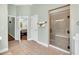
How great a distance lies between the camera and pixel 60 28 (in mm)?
2430

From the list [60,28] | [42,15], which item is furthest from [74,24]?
[42,15]

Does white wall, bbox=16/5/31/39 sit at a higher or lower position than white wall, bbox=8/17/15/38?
higher

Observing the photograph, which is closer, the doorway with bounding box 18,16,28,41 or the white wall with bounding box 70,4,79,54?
the white wall with bounding box 70,4,79,54

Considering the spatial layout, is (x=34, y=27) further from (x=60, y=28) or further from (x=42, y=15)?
(x=60, y=28)

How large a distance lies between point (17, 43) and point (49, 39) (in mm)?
618

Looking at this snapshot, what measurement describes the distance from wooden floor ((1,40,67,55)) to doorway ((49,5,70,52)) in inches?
6.6

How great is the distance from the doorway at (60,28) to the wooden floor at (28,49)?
17 centimetres

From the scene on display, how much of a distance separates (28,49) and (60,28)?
72cm

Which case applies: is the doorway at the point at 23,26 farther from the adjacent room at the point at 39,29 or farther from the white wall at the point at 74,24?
the white wall at the point at 74,24

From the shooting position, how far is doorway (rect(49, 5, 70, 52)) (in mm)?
2346

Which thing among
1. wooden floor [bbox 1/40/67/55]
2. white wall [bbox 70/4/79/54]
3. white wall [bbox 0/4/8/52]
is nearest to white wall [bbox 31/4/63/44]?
wooden floor [bbox 1/40/67/55]

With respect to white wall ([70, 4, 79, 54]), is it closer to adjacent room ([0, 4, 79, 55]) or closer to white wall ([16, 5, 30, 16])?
adjacent room ([0, 4, 79, 55])
